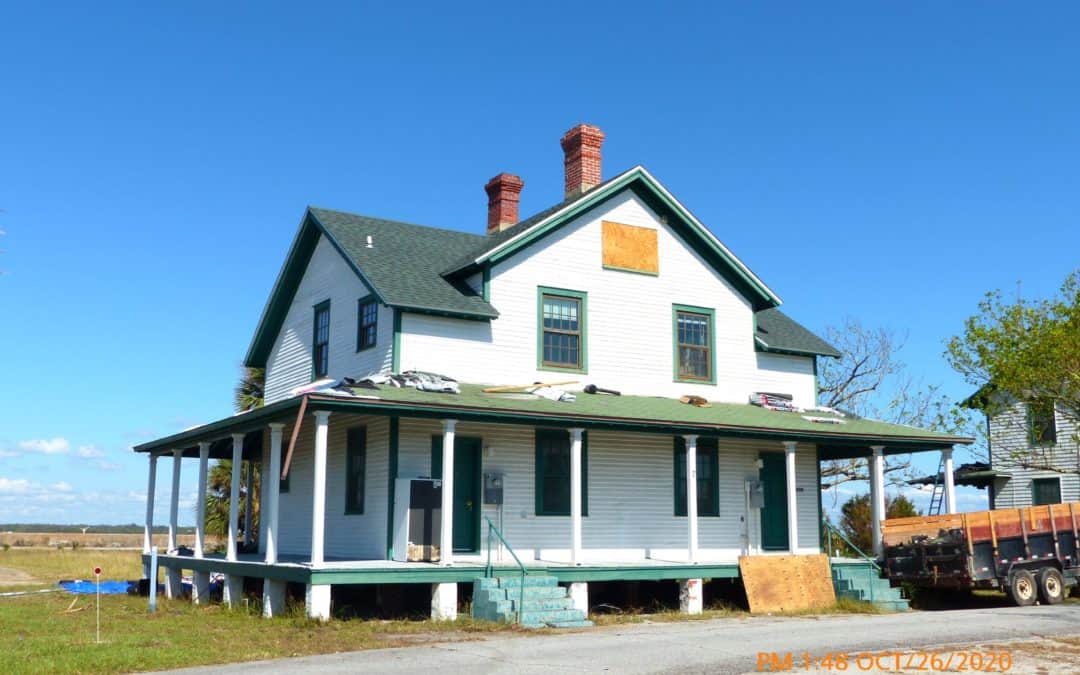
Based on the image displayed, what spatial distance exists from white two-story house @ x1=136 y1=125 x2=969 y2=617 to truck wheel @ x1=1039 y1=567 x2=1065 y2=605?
3495mm

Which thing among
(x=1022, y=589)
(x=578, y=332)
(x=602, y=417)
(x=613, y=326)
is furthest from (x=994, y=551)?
(x=578, y=332)

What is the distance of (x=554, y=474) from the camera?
2192 cm

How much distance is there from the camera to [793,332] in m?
27.5

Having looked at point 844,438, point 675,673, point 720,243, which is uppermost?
point 720,243

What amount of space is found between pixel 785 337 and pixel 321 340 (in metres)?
11.2

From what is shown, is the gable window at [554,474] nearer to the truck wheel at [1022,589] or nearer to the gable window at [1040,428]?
the truck wheel at [1022,589]

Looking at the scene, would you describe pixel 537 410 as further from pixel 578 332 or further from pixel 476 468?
pixel 578 332

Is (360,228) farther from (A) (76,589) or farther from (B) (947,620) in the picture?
(B) (947,620)

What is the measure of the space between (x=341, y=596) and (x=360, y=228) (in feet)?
27.5

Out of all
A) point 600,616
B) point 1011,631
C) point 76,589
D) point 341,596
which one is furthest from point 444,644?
point 76,589

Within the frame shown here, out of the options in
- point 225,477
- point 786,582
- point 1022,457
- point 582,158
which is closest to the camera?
point 786,582

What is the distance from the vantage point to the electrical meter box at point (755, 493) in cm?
2389

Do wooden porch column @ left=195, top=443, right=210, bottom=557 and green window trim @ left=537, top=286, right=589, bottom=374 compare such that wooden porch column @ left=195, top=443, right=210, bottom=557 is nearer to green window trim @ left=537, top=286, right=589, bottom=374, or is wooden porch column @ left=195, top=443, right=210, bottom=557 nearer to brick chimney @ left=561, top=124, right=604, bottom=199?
green window trim @ left=537, top=286, right=589, bottom=374
